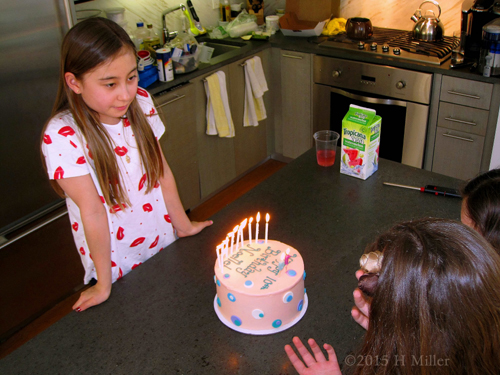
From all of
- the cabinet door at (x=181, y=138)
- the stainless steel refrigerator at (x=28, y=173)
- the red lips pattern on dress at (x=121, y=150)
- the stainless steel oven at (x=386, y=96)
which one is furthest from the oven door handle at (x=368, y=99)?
the red lips pattern on dress at (x=121, y=150)

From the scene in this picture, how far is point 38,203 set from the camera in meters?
2.24

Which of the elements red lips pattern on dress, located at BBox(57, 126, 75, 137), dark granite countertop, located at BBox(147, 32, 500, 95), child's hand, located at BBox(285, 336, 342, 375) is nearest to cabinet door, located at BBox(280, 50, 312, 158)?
dark granite countertop, located at BBox(147, 32, 500, 95)

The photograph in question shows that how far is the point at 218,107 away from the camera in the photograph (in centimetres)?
285

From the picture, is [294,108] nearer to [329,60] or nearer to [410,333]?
[329,60]

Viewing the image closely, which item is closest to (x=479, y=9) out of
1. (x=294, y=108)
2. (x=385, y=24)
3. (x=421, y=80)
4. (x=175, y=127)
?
(x=421, y=80)

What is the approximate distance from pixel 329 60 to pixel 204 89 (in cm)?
78

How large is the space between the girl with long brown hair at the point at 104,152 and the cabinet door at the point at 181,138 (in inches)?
41.1

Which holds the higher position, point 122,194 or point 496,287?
point 496,287

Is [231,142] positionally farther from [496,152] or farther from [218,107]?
[496,152]

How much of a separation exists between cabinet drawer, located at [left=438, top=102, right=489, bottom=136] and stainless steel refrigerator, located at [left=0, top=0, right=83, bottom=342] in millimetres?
1911

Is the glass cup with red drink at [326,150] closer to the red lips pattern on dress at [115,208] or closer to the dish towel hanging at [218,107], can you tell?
the red lips pattern on dress at [115,208]

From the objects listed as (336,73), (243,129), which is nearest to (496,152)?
(336,73)

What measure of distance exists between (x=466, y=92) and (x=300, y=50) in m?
1.03

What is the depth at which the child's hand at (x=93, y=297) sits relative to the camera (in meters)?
1.14
